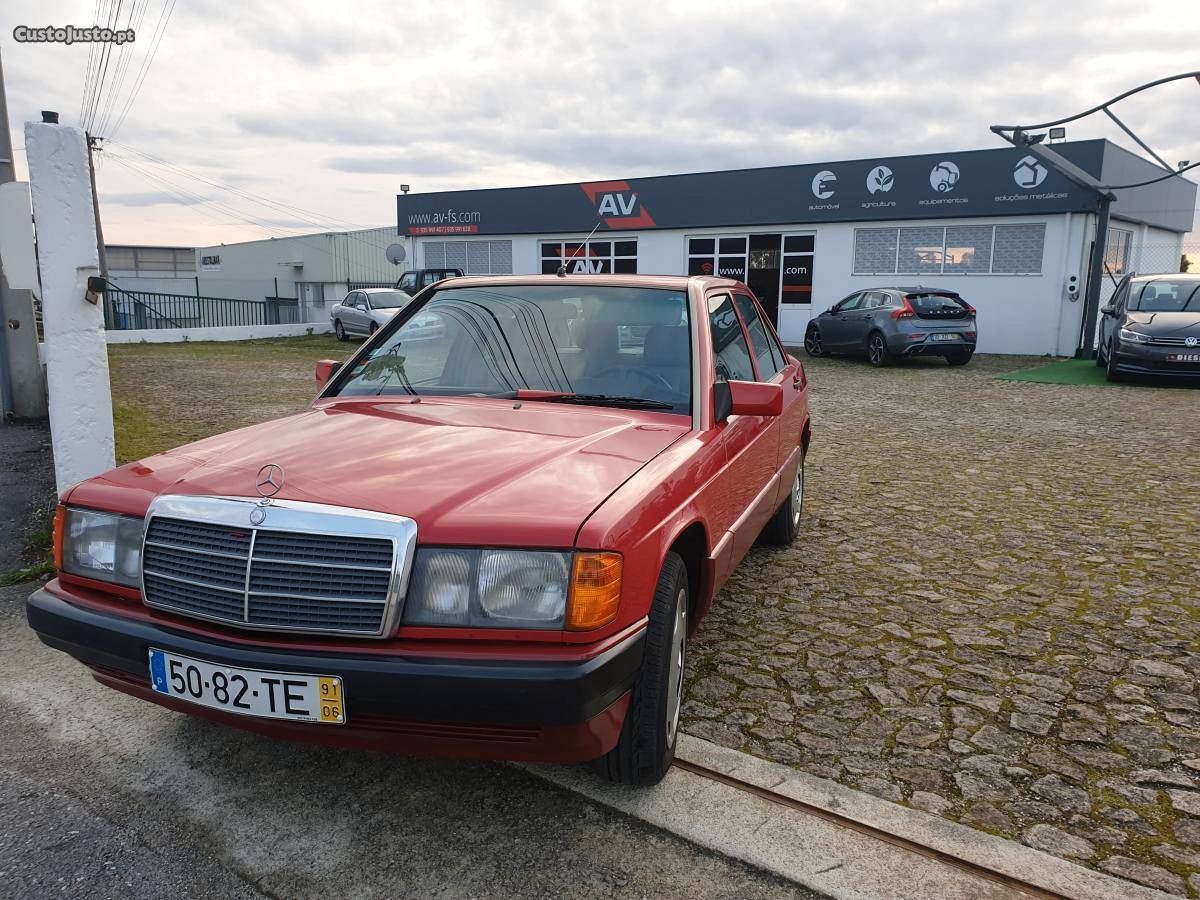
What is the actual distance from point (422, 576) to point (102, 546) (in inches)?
43.4

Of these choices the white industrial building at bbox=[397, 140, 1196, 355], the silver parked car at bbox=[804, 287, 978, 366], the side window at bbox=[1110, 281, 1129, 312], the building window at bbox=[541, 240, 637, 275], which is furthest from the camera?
the building window at bbox=[541, 240, 637, 275]

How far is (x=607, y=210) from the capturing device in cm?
2594

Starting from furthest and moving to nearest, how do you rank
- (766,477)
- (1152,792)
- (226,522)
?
(766,477), (1152,792), (226,522)

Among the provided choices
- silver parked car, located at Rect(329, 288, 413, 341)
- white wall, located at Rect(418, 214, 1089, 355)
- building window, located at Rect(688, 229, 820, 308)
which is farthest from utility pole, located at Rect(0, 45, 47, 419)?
building window, located at Rect(688, 229, 820, 308)

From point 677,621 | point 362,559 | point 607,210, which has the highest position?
point 607,210

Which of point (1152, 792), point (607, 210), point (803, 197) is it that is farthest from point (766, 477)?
point (607, 210)

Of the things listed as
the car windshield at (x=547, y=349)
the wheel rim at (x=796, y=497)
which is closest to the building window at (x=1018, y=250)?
the wheel rim at (x=796, y=497)

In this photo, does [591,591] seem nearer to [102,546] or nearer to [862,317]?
[102,546]

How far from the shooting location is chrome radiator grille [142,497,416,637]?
2.27m

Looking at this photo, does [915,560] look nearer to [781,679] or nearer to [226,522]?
[781,679]

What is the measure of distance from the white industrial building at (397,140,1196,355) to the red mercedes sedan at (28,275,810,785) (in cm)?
1931

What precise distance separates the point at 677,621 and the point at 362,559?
3.52 ft

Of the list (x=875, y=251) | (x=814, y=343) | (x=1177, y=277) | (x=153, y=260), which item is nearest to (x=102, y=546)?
(x=1177, y=277)

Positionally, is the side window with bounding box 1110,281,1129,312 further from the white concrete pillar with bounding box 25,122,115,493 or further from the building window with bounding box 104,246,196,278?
the building window with bounding box 104,246,196,278
